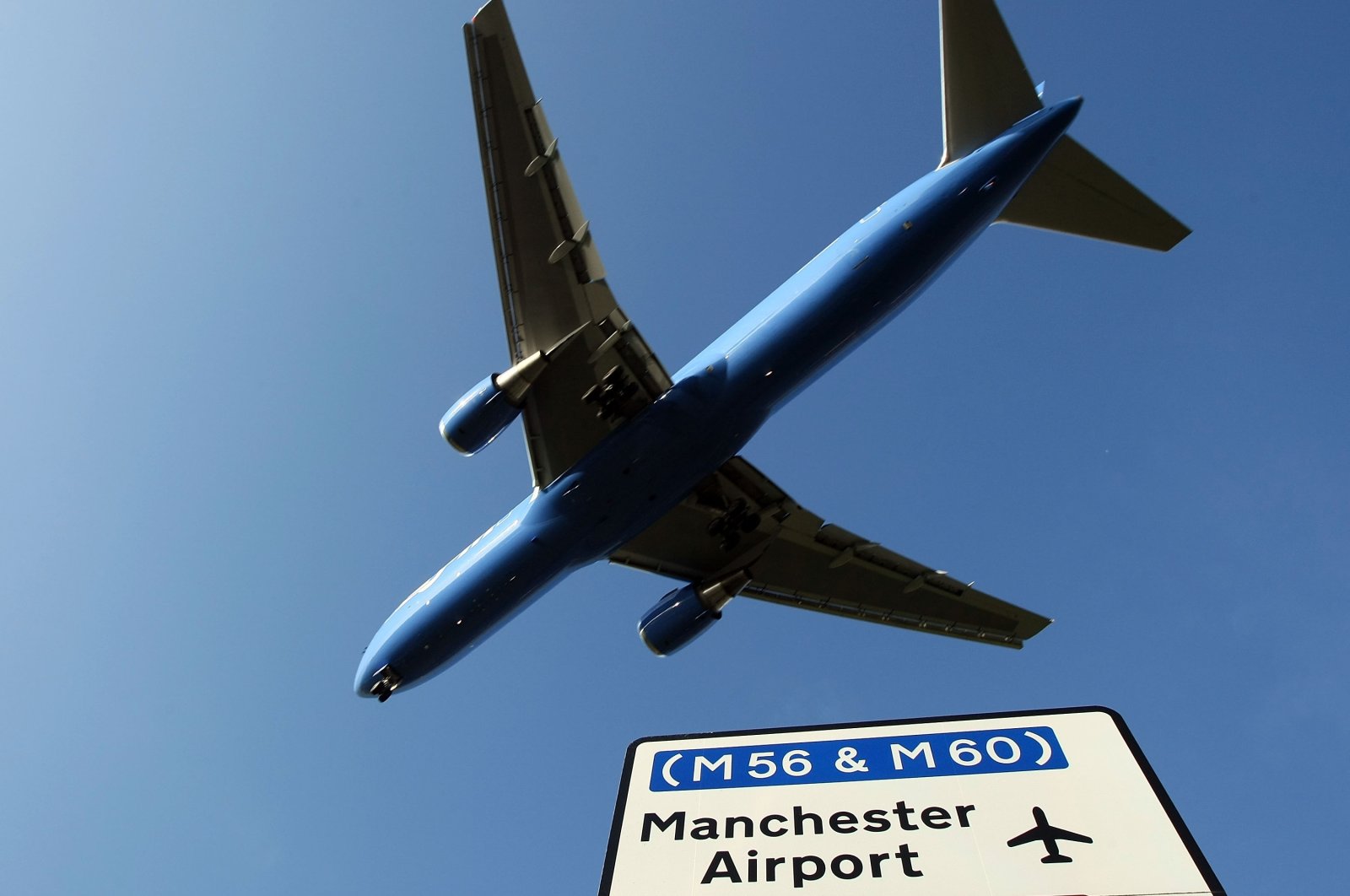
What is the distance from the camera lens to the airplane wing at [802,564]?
19547mm

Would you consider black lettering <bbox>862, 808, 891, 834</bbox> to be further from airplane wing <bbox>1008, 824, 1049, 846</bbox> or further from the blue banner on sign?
airplane wing <bbox>1008, 824, 1049, 846</bbox>

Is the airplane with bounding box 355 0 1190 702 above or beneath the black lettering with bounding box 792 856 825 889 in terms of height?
above

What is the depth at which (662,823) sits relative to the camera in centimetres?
385

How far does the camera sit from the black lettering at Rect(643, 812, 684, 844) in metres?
3.79

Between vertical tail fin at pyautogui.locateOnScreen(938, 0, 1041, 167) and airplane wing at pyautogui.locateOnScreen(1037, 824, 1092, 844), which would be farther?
vertical tail fin at pyautogui.locateOnScreen(938, 0, 1041, 167)

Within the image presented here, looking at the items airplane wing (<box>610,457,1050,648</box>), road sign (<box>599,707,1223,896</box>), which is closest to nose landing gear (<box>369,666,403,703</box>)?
airplane wing (<box>610,457,1050,648</box>)

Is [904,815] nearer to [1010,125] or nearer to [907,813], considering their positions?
[907,813]

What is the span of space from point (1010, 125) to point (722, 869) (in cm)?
1499

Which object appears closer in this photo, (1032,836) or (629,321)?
(1032,836)

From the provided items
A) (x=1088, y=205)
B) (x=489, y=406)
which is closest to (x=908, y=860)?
(x=489, y=406)

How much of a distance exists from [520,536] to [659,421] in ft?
11.8

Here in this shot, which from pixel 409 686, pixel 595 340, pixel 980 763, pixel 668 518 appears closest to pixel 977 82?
pixel 595 340

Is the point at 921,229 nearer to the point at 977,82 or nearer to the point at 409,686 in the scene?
the point at 977,82

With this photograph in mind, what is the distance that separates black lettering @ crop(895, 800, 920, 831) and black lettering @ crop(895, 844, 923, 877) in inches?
4.3
